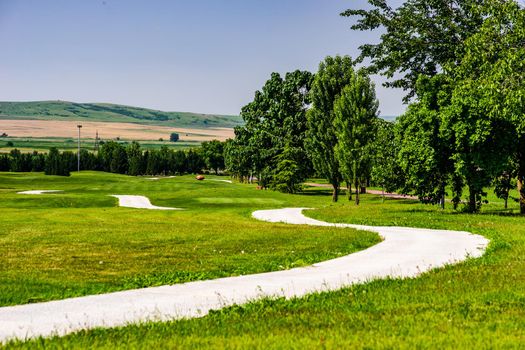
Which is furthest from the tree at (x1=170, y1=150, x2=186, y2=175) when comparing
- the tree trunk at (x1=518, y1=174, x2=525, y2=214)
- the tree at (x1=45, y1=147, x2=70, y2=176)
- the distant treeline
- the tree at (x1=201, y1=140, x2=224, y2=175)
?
the tree trunk at (x1=518, y1=174, x2=525, y2=214)

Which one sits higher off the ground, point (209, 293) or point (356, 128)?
point (356, 128)

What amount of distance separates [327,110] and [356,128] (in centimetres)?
878

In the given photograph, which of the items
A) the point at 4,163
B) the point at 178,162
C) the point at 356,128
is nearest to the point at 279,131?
the point at 356,128

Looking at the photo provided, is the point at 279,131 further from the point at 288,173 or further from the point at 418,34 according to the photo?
the point at 418,34

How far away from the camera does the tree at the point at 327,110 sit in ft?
201

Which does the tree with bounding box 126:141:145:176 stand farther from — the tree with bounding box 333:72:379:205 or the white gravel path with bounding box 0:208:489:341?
the white gravel path with bounding box 0:208:489:341

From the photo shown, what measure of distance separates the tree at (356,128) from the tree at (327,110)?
5.36 m

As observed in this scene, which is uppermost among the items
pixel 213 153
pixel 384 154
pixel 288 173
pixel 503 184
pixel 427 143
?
pixel 427 143

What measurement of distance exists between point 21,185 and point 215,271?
267ft

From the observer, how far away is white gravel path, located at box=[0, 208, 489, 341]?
8.72 m

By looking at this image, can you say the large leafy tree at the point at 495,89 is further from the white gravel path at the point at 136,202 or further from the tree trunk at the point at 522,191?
the white gravel path at the point at 136,202

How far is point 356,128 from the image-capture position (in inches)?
2121

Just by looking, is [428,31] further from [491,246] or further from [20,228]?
[20,228]

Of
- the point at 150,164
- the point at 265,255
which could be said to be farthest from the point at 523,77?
the point at 150,164
